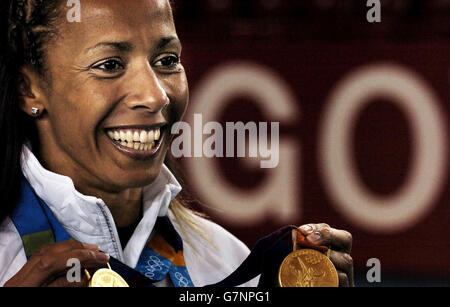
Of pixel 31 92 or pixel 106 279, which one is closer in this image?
pixel 106 279

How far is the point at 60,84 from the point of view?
1.54 m

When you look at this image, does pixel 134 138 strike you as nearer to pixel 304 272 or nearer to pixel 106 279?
pixel 106 279

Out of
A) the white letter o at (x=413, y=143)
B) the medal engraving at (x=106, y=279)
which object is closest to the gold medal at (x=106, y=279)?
the medal engraving at (x=106, y=279)

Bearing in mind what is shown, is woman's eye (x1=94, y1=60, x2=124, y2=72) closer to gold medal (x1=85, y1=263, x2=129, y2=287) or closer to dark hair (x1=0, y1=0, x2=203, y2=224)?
dark hair (x1=0, y1=0, x2=203, y2=224)

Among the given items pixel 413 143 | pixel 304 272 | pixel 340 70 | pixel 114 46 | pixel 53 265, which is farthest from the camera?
pixel 340 70

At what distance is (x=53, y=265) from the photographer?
1.39m

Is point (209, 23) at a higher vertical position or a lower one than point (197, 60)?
higher

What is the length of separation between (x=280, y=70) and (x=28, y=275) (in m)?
2.02

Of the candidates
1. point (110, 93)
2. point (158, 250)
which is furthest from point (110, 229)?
point (110, 93)

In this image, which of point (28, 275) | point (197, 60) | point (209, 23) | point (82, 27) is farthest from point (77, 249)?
point (209, 23)

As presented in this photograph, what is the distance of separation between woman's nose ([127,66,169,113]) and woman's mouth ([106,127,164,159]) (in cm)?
8

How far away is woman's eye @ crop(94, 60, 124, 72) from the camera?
153 cm

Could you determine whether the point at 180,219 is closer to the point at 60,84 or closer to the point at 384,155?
the point at 60,84

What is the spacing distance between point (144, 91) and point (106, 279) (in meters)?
0.47
